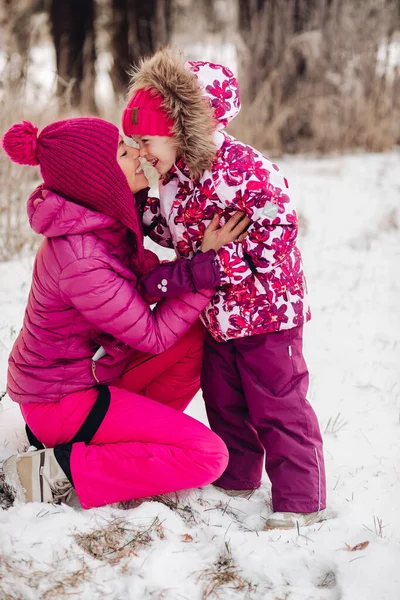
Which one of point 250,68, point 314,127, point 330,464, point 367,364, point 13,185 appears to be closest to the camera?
point 330,464

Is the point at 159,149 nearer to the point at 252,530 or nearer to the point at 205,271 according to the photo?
the point at 205,271

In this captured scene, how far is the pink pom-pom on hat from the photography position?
80.3 inches

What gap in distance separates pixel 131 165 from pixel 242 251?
481 millimetres

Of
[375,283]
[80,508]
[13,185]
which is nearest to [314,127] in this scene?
[375,283]

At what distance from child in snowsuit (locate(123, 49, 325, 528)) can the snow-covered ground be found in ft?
0.67

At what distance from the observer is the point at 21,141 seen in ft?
6.70

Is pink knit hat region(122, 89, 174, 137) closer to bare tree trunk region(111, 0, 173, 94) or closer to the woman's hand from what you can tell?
the woman's hand

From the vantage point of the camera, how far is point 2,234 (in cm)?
410

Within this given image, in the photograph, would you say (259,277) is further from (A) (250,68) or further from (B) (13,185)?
(A) (250,68)

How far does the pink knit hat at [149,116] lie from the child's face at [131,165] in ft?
0.22

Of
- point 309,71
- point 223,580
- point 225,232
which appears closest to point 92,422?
point 223,580

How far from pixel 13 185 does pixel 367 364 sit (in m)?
2.34

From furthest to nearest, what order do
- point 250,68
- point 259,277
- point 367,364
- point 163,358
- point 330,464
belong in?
point 250,68 < point 367,364 < point 330,464 < point 163,358 < point 259,277

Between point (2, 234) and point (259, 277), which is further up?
point (259, 277)
